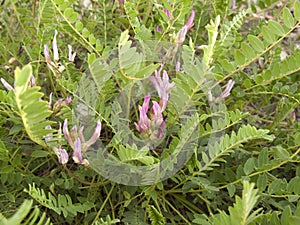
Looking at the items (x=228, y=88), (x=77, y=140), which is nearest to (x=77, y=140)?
(x=77, y=140)

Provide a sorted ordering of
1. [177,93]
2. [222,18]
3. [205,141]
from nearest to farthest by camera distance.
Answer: [177,93], [205,141], [222,18]

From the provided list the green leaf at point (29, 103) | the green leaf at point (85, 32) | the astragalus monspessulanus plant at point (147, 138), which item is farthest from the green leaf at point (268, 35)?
the green leaf at point (29, 103)

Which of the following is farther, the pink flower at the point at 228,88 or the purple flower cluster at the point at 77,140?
the pink flower at the point at 228,88

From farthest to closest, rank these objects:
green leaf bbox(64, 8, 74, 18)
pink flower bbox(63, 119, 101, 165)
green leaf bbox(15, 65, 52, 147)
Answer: green leaf bbox(64, 8, 74, 18) < pink flower bbox(63, 119, 101, 165) < green leaf bbox(15, 65, 52, 147)

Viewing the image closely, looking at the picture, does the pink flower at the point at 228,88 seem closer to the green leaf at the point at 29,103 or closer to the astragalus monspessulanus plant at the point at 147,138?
the astragalus monspessulanus plant at the point at 147,138

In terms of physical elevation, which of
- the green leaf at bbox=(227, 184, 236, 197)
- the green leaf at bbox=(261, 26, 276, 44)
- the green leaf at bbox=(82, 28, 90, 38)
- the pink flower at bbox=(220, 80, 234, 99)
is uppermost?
the green leaf at bbox=(82, 28, 90, 38)

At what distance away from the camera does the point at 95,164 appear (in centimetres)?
98

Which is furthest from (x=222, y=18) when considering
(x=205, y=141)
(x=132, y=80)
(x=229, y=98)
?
(x=132, y=80)

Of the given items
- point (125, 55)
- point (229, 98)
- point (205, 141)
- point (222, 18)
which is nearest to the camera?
point (125, 55)

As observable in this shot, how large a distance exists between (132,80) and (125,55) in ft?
0.25

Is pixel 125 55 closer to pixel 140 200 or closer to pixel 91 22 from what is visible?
pixel 140 200

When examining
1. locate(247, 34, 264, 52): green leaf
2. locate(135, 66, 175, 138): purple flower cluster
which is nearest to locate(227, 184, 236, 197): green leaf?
locate(135, 66, 175, 138): purple flower cluster

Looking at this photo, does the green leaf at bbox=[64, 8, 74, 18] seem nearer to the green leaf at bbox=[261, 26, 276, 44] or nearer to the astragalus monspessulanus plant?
the astragalus monspessulanus plant

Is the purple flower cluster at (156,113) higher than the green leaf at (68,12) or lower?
lower
